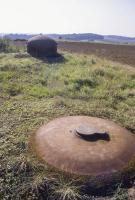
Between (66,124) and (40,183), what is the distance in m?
1.33

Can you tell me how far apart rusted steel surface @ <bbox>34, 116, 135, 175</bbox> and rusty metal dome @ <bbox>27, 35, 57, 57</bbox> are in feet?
Result: 38.6

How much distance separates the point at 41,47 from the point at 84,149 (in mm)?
12694

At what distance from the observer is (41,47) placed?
16.5 m

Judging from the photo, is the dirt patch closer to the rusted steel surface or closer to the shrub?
the shrub

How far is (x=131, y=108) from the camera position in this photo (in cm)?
771

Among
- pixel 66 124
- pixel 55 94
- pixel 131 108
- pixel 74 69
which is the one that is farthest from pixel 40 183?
pixel 74 69

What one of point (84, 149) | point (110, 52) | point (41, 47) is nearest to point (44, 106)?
point (84, 149)

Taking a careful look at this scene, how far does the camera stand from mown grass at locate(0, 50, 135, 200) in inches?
165

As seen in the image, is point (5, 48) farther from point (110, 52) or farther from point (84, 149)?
point (84, 149)

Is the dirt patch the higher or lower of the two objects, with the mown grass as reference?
lower

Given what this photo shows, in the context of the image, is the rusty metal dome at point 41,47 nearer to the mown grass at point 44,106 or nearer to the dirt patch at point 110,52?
the mown grass at point 44,106

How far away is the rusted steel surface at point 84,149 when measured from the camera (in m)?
4.23

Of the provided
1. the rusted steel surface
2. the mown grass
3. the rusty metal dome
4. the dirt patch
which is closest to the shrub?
the rusty metal dome

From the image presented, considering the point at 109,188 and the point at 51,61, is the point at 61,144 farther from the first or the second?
the point at 51,61
